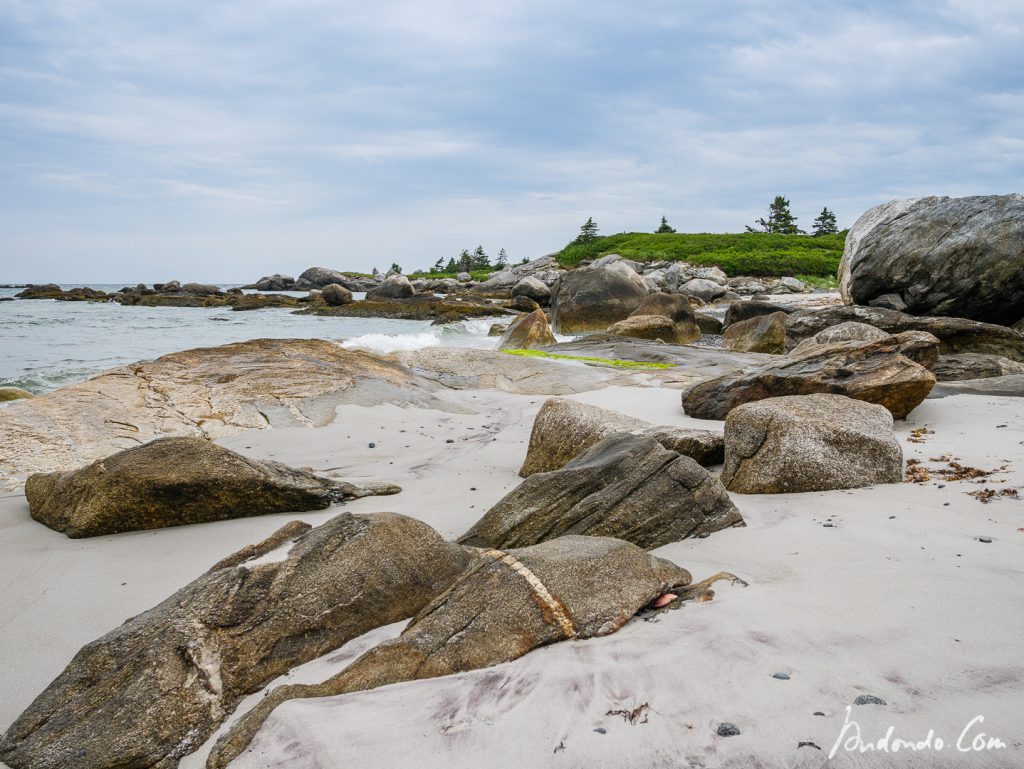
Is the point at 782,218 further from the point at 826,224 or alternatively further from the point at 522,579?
the point at 522,579

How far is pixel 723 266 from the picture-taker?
4731 cm

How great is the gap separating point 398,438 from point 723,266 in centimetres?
4379

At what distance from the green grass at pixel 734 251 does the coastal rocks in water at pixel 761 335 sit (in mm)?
29429

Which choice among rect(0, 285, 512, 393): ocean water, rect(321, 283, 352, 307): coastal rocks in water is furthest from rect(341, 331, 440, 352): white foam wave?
rect(321, 283, 352, 307): coastal rocks in water

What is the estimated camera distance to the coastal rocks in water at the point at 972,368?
Answer: 9664mm

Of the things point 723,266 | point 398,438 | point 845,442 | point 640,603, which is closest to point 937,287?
point 845,442

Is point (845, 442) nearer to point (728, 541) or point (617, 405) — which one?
point (728, 541)

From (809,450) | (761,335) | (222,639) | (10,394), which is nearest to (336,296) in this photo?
(761,335)

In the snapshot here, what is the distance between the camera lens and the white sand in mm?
2010

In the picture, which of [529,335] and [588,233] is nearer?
[529,335]

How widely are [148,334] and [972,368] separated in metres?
23.7

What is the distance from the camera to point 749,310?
63.6 ft

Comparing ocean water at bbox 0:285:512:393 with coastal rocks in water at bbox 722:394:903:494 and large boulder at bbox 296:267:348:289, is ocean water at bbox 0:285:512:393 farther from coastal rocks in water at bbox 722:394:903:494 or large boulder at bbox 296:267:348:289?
large boulder at bbox 296:267:348:289

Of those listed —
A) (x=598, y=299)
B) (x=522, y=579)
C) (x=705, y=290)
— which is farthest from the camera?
(x=705, y=290)
